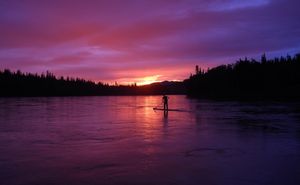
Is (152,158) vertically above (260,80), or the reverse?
(260,80)

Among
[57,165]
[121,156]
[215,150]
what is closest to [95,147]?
[121,156]

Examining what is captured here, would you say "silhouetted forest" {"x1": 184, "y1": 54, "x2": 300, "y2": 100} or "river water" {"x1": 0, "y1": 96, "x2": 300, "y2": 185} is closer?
"river water" {"x1": 0, "y1": 96, "x2": 300, "y2": 185}

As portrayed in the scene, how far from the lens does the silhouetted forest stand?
121 metres

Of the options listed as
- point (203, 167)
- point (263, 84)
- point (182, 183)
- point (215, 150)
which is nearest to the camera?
point (182, 183)

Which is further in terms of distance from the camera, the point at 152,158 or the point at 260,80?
the point at 260,80

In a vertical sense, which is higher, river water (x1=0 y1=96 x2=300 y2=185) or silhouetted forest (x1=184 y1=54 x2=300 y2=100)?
silhouetted forest (x1=184 y1=54 x2=300 y2=100)

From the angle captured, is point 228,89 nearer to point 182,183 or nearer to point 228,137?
point 228,137

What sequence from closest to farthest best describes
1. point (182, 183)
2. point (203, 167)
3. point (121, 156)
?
1. point (182, 183)
2. point (203, 167)
3. point (121, 156)

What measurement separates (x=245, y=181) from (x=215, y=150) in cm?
502

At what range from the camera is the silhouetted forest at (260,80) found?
12069cm

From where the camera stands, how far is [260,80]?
140m

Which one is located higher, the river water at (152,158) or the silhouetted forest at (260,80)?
the silhouetted forest at (260,80)

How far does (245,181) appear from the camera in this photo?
10.2m

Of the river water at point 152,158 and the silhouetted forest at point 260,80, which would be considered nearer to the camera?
the river water at point 152,158
